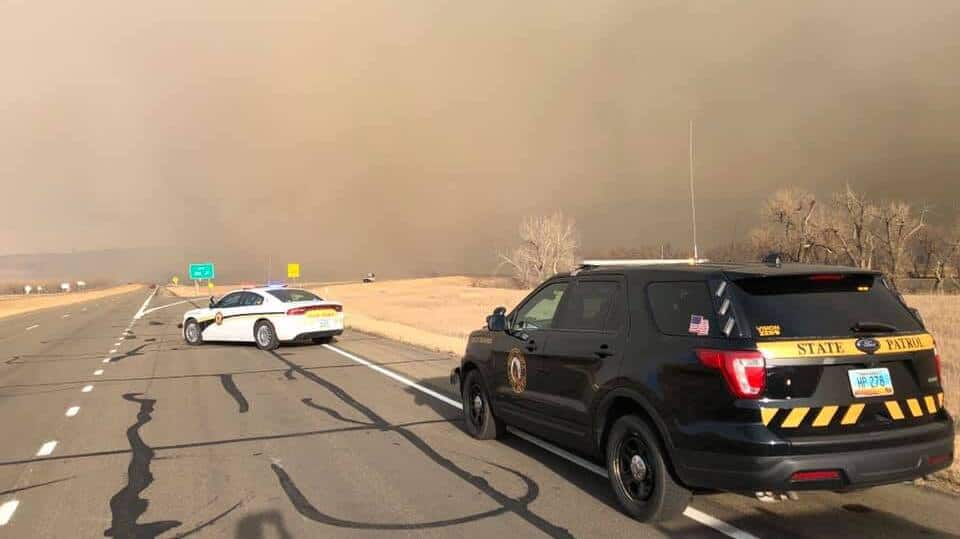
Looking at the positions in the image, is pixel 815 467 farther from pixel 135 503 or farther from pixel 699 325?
pixel 135 503

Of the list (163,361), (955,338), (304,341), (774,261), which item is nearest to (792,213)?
(955,338)

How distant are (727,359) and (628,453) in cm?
121

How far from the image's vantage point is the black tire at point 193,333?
62.4ft

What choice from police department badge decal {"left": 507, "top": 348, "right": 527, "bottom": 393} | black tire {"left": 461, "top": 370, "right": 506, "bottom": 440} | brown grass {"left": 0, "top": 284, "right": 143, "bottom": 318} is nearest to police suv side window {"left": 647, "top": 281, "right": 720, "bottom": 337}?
police department badge decal {"left": 507, "top": 348, "right": 527, "bottom": 393}

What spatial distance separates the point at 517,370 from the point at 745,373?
104 inches

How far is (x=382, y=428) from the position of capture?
7.97 meters

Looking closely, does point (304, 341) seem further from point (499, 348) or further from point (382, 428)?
point (499, 348)

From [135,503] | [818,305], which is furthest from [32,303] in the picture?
[818,305]

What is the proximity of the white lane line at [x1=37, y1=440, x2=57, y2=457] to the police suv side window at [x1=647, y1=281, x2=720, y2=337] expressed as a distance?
20.6 feet

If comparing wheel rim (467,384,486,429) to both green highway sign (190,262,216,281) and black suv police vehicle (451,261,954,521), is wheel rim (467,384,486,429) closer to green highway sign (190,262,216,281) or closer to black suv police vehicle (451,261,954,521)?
black suv police vehicle (451,261,954,521)

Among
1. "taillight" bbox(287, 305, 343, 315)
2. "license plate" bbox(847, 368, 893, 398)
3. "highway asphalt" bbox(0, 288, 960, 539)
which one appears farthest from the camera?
"taillight" bbox(287, 305, 343, 315)

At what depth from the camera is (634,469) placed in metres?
A: 4.93

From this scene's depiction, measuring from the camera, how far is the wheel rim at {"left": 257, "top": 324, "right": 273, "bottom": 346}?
1730 cm

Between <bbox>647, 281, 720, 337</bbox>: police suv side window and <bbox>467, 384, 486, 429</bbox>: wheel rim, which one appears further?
<bbox>467, 384, 486, 429</bbox>: wheel rim
